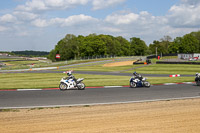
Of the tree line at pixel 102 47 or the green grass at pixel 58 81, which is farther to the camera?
the tree line at pixel 102 47

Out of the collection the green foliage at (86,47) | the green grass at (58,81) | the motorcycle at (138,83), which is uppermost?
the green foliage at (86,47)

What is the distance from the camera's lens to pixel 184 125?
9.52 m

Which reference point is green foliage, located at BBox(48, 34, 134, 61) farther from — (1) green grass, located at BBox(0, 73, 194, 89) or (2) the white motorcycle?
(2) the white motorcycle

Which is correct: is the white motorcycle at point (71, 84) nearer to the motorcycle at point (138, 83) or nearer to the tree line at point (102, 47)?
the motorcycle at point (138, 83)

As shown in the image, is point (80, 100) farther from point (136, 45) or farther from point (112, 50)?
point (136, 45)

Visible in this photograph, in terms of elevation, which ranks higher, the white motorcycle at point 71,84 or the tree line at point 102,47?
the tree line at point 102,47

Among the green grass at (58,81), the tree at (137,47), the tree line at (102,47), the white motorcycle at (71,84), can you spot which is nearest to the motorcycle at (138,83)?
the green grass at (58,81)

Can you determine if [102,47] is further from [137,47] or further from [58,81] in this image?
[58,81]

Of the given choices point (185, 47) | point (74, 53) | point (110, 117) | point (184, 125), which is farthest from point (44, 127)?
point (185, 47)

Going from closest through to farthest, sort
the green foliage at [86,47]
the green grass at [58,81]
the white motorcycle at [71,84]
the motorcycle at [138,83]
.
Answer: the white motorcycle at [71,84], the motorcycle at [138,83], the green grass at [58,81], the green foliage at [86,47]

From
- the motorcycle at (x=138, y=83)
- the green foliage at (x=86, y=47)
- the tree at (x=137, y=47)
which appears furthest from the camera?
the tree at (x=137, y=47)

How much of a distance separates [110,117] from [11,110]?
5526 mm

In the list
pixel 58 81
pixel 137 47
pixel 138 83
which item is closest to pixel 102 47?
pixel 137 47

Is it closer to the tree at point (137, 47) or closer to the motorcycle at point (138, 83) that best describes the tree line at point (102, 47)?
the tree at point (137, 47)
